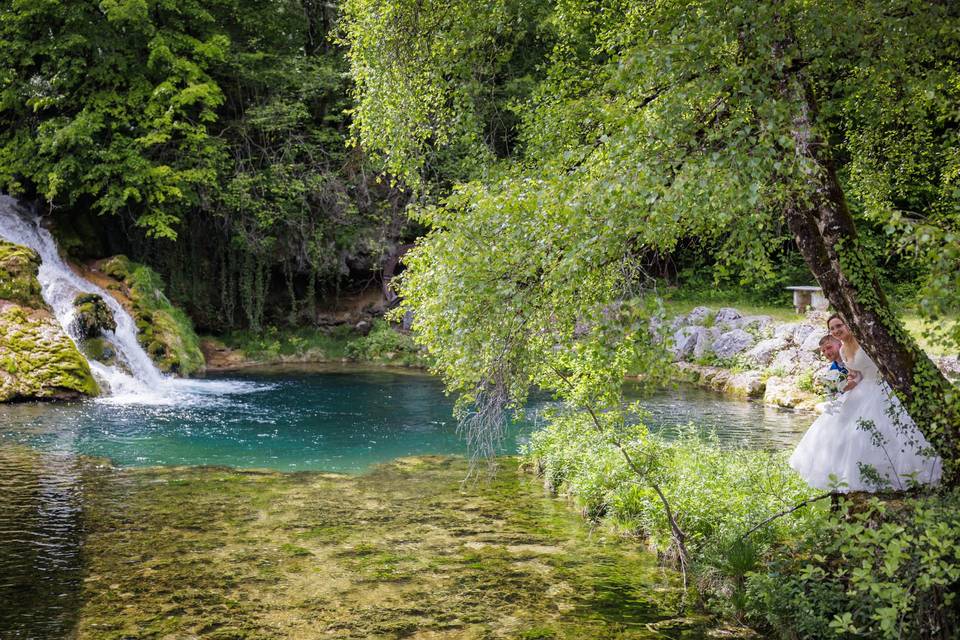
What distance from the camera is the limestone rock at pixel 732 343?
20.7m

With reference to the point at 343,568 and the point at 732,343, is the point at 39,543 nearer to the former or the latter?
the point at 343,568

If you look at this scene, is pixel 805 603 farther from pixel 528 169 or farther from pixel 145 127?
pixel 145 127

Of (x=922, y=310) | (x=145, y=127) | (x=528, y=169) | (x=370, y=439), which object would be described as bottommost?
(x=370, y=439)

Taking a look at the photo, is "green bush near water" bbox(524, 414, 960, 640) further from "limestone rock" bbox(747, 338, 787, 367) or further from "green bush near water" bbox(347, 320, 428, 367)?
"green bush near water" bbox(347, 320, 428, 367)

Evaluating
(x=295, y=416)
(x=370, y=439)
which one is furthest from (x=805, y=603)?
(x=295, y=416)

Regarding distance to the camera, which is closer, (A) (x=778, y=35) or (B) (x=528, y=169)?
(A) (x=778, y=35)

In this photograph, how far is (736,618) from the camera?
19.7 ft

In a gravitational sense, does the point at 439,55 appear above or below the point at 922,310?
above

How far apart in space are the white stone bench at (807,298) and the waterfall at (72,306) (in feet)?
55.9

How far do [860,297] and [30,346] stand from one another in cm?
1581

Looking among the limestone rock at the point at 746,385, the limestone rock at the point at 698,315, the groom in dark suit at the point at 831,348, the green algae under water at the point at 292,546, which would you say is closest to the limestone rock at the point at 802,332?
the limestone rock at the point at 746,385

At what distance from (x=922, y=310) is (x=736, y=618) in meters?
3.00

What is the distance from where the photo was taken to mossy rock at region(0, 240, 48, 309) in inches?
661

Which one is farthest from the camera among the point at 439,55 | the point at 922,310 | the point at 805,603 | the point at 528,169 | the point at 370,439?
the point at 370,439
